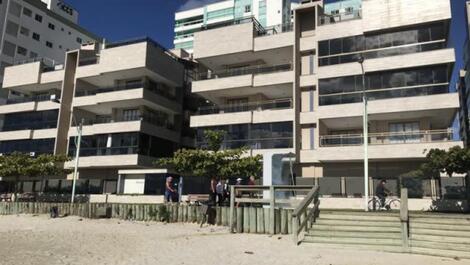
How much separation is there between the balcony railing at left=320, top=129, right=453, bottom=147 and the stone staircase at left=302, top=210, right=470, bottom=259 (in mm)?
21263

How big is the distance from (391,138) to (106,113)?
32.4 metres

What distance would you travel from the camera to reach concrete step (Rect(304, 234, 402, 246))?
47.1 ft

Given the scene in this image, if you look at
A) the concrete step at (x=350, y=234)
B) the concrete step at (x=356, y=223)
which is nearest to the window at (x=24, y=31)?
the concrete step at (x=356, y=223)

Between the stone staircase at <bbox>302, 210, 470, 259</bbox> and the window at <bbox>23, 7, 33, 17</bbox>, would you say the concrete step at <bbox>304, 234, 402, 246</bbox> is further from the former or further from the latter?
the window at <bbox>23, 7, 33, 17</bbox>

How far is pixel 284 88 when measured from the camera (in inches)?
1725

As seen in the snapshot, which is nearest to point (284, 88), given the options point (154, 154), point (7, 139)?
point (154, 154)

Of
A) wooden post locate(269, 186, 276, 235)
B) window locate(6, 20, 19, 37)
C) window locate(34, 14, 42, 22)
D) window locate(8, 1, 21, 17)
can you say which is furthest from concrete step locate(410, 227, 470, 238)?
window locate(34, 14, 42, 22)

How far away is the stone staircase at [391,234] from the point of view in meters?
13.7

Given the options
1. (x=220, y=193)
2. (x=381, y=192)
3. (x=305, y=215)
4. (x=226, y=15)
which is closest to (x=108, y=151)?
(x=220, y=193)

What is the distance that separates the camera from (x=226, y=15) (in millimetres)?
86500

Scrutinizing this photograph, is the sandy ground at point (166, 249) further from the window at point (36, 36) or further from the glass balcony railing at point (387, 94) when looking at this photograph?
the window at point (36, 36)

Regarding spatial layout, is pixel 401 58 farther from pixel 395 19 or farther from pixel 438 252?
pixel 438 252

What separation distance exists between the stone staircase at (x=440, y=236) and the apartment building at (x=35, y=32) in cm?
6012

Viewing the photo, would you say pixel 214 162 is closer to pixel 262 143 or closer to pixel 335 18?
pixel 262 143
